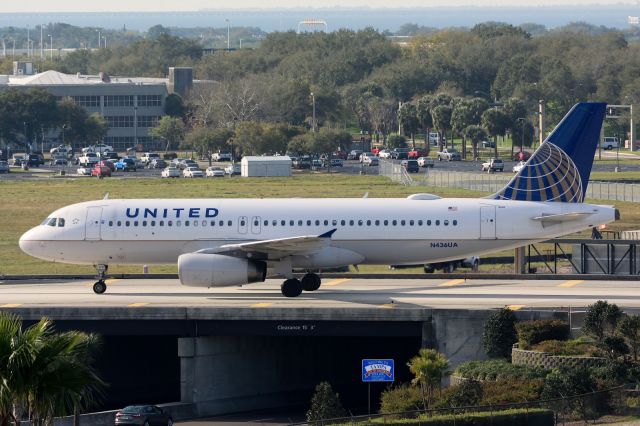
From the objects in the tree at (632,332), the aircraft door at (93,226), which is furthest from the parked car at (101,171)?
the tree at (632,332)

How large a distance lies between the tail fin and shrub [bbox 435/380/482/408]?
46.5 ft

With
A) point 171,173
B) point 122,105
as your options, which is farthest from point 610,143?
point 122,105

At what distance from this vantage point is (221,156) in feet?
545

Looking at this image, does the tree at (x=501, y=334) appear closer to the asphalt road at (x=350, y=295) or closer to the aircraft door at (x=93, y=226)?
the asphalt road at (x=350, y=295)

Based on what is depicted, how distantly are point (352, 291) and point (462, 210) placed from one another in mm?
5715

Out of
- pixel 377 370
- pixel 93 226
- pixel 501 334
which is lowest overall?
pixel 377 370

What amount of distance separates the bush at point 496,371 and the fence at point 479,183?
56.8 meters

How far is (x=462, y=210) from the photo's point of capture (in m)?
50.2

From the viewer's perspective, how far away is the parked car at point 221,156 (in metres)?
166

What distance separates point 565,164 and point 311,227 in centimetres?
1032

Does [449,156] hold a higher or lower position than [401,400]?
higher

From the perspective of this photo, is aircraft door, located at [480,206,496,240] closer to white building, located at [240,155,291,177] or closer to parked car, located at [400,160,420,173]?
white building, located at [240,155,291,177]

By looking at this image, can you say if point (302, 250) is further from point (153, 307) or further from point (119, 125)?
point (119, 125)

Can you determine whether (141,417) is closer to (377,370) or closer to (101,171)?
(377,370)
